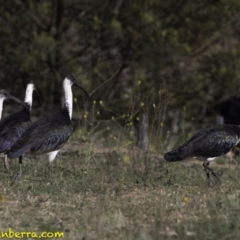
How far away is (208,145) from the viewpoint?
1105 cm

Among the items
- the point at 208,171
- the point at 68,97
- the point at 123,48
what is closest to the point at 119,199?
the point at 208,171

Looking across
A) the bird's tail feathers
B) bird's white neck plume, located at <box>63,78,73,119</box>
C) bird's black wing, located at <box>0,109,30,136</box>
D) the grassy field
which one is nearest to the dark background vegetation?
bird's white neck plume, located at <box>63,78,73,119</box>

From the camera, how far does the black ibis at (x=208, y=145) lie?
1091cm

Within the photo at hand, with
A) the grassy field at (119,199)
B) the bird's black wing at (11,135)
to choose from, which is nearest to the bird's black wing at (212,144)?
the grassy field at (119,199)

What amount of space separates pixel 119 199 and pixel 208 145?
2.07 metres

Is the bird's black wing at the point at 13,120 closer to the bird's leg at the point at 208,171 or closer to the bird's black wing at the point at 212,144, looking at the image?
the bird's black wing at the point at 212,144

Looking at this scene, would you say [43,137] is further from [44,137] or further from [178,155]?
[178,155]

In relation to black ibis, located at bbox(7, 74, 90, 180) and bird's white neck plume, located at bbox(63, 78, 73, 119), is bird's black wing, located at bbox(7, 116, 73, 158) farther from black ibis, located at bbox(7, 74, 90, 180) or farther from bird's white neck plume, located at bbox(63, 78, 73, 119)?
bird's white neck plume, located at bbox(63, 78, 73, 119)

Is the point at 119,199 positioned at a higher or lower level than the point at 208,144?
lower

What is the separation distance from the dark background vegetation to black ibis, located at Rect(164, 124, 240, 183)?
5.87 m

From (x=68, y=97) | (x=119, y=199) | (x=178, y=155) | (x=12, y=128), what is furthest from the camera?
(x=68, y=97)

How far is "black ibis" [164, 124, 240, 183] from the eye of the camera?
10.9 m

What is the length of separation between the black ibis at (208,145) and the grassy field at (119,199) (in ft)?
1.11

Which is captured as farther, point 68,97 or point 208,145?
point 68,97
